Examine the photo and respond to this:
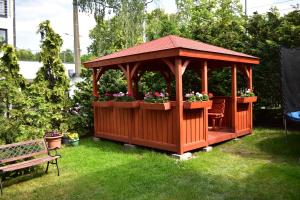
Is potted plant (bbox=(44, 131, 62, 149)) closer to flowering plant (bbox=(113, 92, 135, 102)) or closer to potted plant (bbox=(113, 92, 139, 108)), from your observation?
potted plant (bbox=(113, 92, 139, 108))

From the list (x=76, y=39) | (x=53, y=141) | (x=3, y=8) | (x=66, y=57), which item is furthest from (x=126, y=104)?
(x=66, y=57)

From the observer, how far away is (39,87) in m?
8.84

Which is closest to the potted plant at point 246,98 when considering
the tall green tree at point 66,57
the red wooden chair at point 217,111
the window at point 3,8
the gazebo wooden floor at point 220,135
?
the red wooden chair at point 217,111

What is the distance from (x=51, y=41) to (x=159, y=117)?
14.9 ft

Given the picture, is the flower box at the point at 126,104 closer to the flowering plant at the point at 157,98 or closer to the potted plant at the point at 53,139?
the flowering plant at the point at 157,98

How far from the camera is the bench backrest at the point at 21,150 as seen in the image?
17.4 feet

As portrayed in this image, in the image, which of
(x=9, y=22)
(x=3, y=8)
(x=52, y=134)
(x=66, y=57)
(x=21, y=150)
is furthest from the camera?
(x=66, y=57)

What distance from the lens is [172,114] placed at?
21.7 feet

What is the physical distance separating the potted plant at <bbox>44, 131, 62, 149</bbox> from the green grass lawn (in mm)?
645

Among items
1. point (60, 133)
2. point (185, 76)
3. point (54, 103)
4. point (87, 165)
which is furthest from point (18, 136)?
point (185, 76)

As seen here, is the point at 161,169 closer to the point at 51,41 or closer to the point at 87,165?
the point at 87,165

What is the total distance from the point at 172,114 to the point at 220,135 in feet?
6.48

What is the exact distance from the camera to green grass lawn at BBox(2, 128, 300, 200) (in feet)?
15.2

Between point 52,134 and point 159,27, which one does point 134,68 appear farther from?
point 159,27
